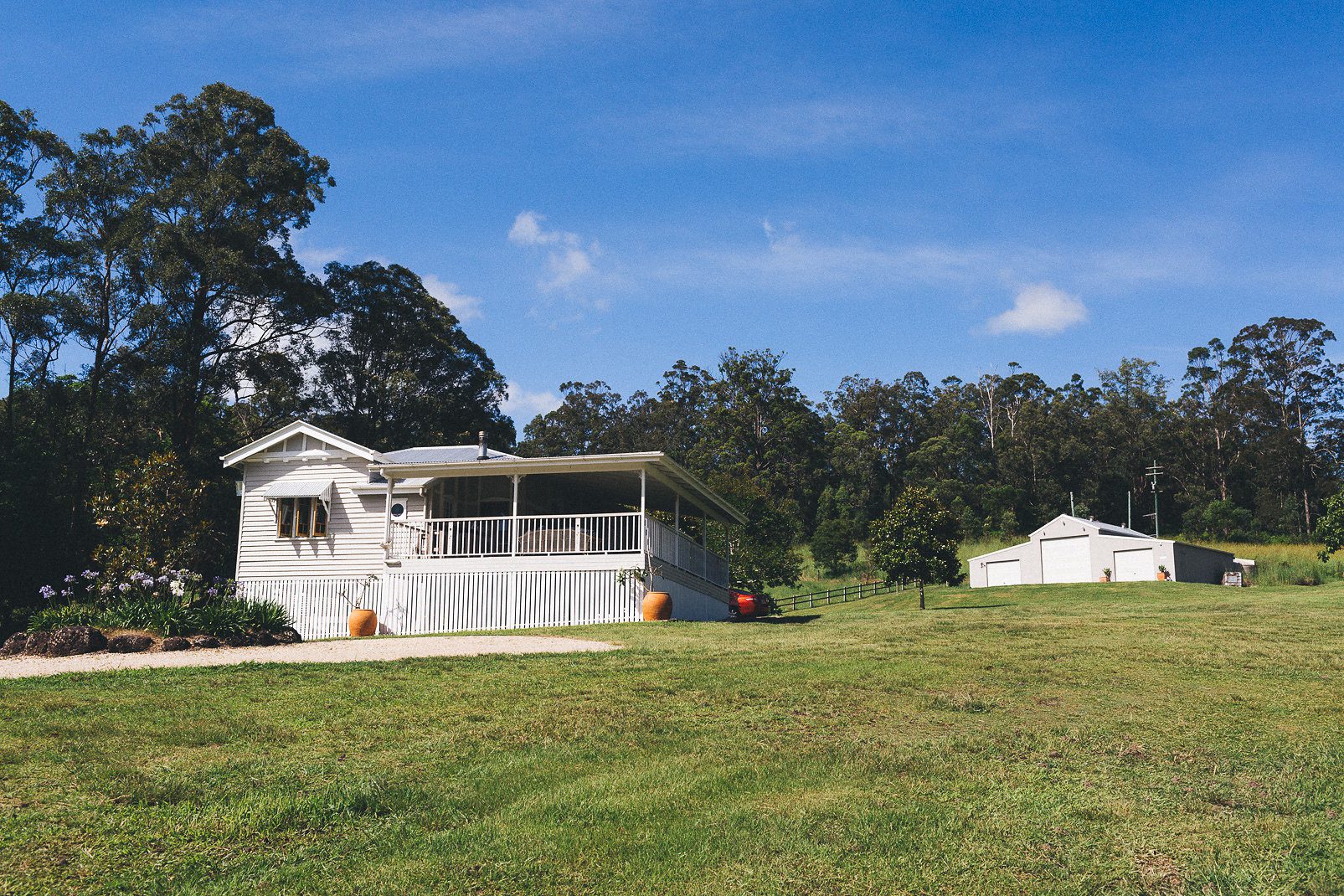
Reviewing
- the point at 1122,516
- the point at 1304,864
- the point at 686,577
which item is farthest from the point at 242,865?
the point at 1122,516

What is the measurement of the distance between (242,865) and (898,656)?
27.8 feet

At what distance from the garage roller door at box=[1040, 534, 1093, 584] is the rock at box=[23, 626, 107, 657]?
37.3 metres

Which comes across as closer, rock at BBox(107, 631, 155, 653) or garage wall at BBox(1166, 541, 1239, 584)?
rock at BBox(107, 631, 155, 653)

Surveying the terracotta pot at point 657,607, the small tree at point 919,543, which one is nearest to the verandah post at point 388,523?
the terracotta pot at point 657,607

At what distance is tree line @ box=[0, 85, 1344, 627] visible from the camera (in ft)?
97.3

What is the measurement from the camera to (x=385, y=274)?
44.9 m

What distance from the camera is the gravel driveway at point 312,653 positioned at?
12.2 m

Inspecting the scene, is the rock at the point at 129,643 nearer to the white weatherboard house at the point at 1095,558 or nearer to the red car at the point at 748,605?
the red car at the point at 748,605

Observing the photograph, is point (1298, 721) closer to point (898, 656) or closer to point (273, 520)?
point (898, 656)

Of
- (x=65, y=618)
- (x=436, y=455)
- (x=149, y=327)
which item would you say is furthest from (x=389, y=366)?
(x=65, y=618)

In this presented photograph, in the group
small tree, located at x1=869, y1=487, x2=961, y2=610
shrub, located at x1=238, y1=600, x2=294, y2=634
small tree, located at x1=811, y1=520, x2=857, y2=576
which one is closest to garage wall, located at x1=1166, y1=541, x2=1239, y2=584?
small tree, located at x1=811, y1=520, x2=857, y2=576

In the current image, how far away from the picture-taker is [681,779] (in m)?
6.55

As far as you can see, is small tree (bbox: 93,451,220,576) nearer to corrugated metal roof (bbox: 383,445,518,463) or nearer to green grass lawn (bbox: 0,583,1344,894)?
corrugated metal roof (bbox: 383,445,518,463)

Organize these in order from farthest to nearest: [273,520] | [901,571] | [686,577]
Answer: [901,571] → [273,520] → [686,577]
